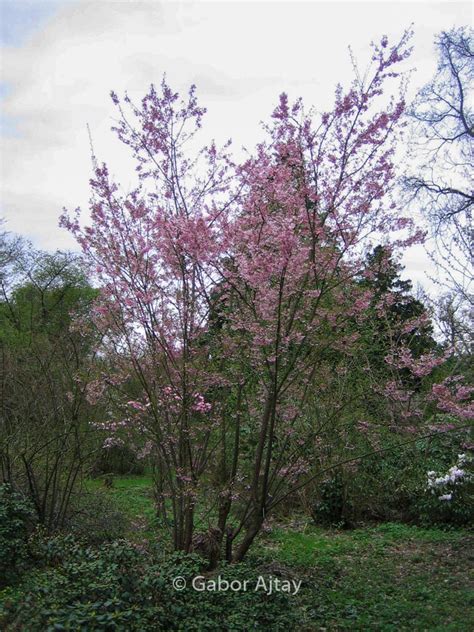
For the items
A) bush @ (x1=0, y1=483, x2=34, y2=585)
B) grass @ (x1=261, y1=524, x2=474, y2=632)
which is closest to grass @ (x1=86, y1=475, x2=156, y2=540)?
bush @ (x1=0, y1=483, x2=34, y2=585)

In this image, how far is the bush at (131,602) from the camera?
2.69 metres

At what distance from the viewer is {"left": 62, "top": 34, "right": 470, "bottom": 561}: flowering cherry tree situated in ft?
14.9

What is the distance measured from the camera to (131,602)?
9.75ft

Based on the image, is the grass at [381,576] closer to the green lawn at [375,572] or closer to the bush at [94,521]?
the green lawn at [375,572]

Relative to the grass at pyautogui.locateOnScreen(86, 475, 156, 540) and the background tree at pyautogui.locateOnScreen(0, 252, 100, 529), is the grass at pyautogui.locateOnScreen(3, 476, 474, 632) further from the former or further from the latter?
the background tree at pyautogui.locateOnScreen(0, 252, 100, 529)

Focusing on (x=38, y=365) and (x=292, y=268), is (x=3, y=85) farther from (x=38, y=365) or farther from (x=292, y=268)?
(x=292, y=268)

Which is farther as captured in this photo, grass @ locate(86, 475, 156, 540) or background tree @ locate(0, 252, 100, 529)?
grass @ locate(86, 475, 156, 540)

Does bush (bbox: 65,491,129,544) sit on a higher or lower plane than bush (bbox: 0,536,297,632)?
lower

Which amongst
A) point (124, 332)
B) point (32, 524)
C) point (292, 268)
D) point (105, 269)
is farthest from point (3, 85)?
point (32, 524)

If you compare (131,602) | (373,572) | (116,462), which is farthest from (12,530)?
(116,462)

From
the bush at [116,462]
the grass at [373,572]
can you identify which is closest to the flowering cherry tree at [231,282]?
the grass at [373,572]

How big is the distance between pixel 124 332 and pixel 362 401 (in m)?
4.43

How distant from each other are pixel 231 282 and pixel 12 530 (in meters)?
3.34

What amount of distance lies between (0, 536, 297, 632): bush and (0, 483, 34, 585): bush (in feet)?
5.25
